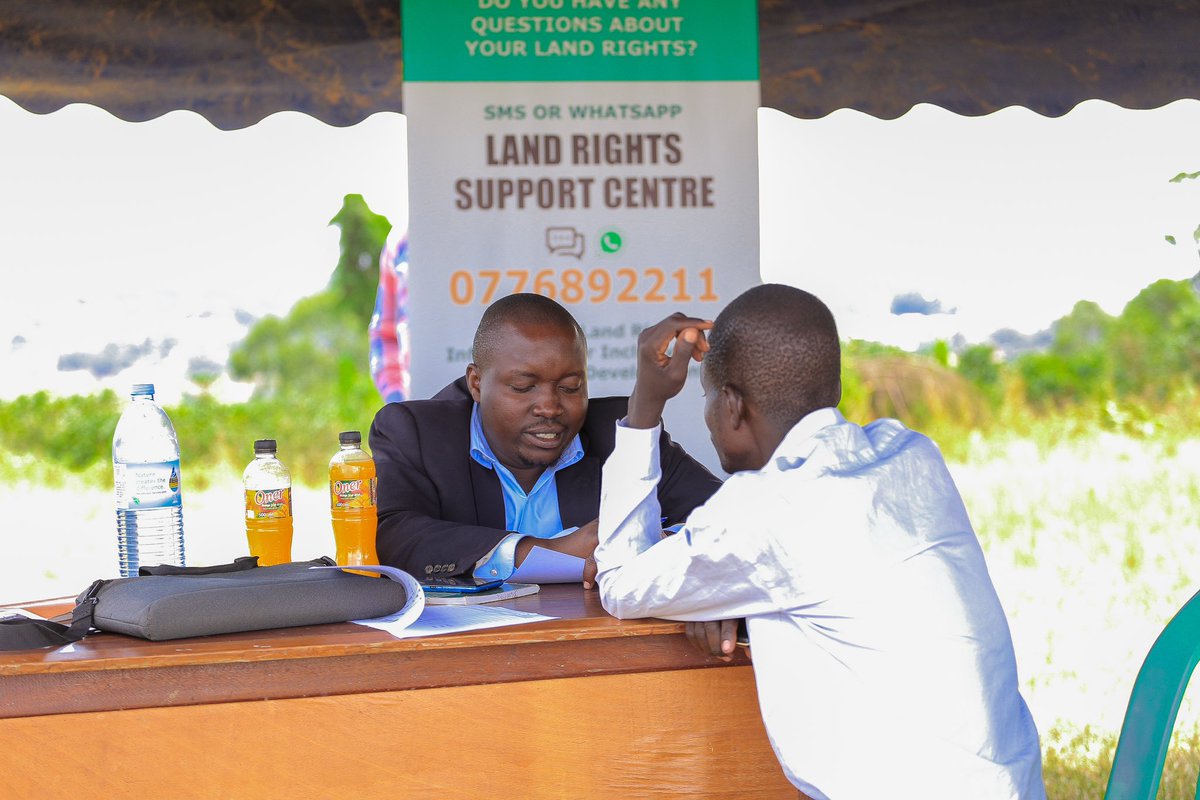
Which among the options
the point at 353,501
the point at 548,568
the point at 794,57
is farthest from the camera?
the point at 794,57

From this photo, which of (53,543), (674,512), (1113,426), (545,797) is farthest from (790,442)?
(1113,426)

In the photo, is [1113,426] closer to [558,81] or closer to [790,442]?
[558,81]

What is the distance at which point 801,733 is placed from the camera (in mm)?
1745

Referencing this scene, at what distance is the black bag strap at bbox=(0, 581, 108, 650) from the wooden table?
0.03m

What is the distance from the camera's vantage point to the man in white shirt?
1686 millimetres

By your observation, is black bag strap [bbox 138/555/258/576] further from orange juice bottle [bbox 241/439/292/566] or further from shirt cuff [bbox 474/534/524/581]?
shirt cuff [bbox 474/534/524/581]

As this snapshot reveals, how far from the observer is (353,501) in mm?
2529

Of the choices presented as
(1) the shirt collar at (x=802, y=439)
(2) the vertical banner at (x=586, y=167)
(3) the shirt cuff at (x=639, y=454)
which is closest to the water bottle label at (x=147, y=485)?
(3) the shirt cuff at (x=639, y=454)

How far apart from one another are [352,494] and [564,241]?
1722 millimetres

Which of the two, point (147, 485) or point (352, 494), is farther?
point (352, 494)

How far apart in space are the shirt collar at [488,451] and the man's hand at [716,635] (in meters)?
1.11

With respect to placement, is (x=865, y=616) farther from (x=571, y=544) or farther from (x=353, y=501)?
(x=353, y=501)

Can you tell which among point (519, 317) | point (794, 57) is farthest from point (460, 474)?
point (794, 57)

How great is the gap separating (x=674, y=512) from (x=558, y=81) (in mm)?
1760
